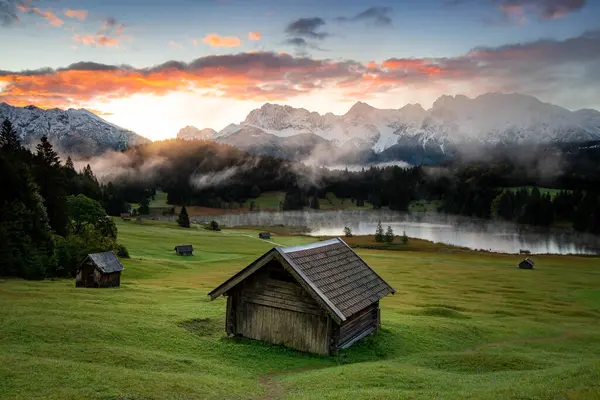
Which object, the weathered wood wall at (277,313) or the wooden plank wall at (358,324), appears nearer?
the weathered wood wall at (277,313)

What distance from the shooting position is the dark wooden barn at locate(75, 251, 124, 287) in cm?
5047

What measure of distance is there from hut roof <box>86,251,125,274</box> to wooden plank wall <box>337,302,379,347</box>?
32302mm

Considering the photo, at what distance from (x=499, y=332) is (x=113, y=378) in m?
30.9

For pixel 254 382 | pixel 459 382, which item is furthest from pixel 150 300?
pixel 459 382

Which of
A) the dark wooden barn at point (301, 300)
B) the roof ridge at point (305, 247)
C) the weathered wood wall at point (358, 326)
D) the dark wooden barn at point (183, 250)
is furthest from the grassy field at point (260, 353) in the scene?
the dark wooden barn at point (183, 250)

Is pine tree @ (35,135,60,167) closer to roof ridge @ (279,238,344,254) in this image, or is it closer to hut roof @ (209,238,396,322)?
hut roof @ (209,238,396,322)

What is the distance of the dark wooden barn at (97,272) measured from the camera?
5047cm

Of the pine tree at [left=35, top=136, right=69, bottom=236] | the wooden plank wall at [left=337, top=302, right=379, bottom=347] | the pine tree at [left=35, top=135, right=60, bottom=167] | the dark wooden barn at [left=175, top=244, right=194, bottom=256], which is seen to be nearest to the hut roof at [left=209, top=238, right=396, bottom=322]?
the wooden plank wall at [left=337, top=302, right=379, bottom=347]

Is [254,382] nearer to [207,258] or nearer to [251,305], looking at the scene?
[251,305]

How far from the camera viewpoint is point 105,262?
52.0m

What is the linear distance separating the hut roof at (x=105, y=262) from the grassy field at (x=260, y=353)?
519 centimetres

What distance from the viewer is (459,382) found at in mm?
20125

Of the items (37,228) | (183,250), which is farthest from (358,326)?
(183,250)

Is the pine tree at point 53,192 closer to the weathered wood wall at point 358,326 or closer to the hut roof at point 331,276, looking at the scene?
the hut roof at point 331,276
